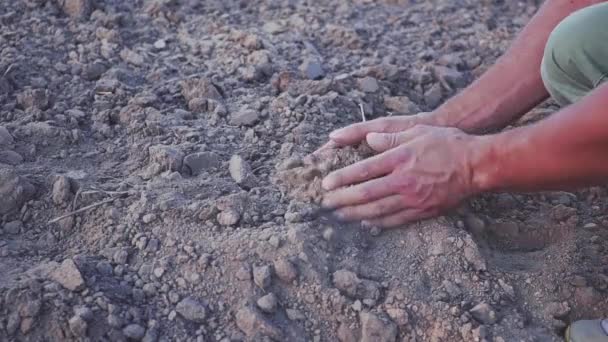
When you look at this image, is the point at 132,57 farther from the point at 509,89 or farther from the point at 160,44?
the point at 509,89

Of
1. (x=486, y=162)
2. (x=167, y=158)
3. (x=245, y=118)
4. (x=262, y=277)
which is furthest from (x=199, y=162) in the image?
(x=486, y=162)

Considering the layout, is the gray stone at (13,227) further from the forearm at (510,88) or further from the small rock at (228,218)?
the forearm at (510,88)

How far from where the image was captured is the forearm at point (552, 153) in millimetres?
1726

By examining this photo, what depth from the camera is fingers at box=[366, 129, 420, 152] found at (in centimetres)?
213

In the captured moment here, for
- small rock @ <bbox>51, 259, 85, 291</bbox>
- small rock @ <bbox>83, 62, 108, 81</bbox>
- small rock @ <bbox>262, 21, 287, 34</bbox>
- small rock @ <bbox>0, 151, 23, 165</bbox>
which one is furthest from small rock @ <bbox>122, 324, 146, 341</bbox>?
small rock @ <bbox>262, 21, 287, 34</bbox>

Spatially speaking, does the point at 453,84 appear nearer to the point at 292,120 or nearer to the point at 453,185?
the point at 292,120

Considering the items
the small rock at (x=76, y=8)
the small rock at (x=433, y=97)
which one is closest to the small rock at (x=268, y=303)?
the small rock at (x=433, y=97)

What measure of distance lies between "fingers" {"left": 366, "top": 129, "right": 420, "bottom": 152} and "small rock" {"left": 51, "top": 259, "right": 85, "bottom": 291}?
2.61 feet

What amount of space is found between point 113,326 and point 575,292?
3.62ft

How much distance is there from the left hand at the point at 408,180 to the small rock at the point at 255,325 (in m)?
0.36

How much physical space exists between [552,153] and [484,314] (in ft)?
1.38

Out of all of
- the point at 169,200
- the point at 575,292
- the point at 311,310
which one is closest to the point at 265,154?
the point at 169,200

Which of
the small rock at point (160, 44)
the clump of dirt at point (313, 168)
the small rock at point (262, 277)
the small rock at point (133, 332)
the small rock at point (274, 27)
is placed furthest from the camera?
the small rock at point (274, 27)

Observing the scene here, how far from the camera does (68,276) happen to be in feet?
6.20
